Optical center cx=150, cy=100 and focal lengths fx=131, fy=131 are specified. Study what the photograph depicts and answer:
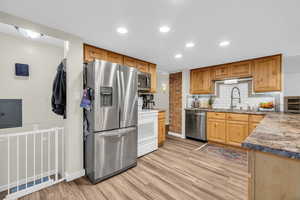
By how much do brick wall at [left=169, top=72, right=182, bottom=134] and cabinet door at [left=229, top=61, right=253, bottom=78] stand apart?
164 centimetres

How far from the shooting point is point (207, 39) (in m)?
2.21

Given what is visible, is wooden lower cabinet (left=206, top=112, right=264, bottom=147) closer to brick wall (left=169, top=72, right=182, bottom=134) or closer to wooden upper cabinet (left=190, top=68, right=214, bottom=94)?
wooden upper cabinet (left=190, top=68, right=214, bottom=94)

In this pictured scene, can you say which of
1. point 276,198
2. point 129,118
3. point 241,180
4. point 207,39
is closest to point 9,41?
point 129,118

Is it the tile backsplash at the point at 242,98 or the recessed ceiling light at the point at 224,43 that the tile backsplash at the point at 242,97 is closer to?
the tile backsplash at the point at 242,98

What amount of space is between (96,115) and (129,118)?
60cm

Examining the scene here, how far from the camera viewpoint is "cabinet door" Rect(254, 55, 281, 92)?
292cm

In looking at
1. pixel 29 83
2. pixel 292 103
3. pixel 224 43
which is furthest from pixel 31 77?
pixel 292 103

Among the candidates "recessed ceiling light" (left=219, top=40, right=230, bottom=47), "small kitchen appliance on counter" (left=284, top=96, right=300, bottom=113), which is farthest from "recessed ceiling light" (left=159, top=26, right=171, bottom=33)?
"small kitchen appliance on counter" (left=284, top=96, right=300, bottom=113)

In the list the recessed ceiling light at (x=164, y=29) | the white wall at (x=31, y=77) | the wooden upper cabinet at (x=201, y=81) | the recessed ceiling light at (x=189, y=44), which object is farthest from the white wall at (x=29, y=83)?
the wooden upper cabinet at (x=201, y=81)

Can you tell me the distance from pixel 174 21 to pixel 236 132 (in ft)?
9.96

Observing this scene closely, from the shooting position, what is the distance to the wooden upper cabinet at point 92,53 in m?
2.39

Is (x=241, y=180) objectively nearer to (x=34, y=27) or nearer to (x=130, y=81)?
(x=130, y=81)

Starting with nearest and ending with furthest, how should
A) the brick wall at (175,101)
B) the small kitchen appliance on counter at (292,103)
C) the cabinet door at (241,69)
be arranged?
the cabinet door at (241,69)
the small kitchen appliance on counter at (292,103)
the brick wall at (175,101)

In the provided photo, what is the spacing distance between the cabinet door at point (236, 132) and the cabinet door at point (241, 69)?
1237 millimetres
